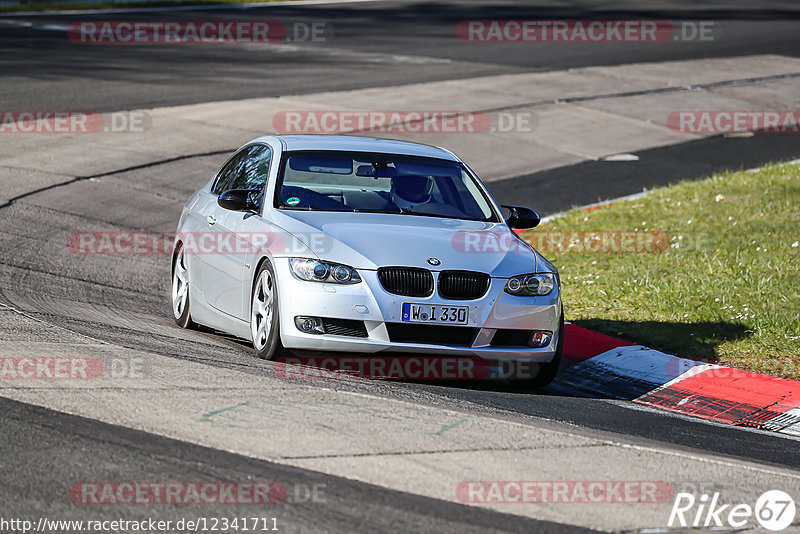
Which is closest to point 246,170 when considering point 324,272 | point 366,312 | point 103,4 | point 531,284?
point 324,272

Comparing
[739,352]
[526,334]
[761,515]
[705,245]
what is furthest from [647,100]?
[761,515]

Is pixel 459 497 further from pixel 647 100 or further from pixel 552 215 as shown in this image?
pixel 647 100

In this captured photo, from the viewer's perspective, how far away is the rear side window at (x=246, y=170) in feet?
29.1

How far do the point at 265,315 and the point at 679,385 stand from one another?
311 cm

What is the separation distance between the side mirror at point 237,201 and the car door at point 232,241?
0.07 m

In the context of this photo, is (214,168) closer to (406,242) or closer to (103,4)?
(406,242)

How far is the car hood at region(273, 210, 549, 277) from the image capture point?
7.47m

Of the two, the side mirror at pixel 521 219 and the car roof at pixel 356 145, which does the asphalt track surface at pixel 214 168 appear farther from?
the car roof at pixel 356 145

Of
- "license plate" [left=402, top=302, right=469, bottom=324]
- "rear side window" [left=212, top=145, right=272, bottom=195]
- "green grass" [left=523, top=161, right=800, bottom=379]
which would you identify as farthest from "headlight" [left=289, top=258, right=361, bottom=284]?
"green grass" [left=523, top=161, right=800, bottom=379]

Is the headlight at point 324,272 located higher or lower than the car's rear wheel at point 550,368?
higher

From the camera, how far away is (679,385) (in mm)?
8594

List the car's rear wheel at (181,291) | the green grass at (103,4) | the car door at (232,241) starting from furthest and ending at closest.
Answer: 1. the green grass at (103,4)
2. the car's rear wheel at (181,291)
3. the car door at (232,241)

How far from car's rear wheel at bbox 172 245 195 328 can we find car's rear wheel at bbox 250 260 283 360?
1.31 m

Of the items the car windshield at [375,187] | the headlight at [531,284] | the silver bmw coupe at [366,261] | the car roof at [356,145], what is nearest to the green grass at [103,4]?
the car roof at [356,145]
